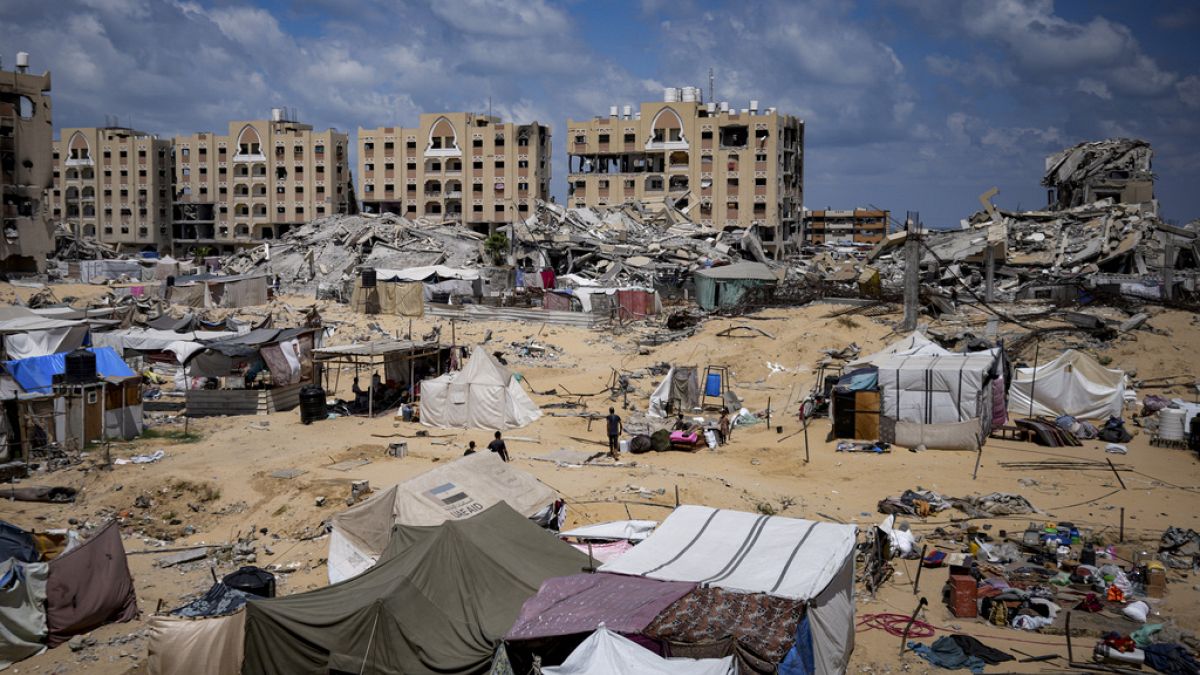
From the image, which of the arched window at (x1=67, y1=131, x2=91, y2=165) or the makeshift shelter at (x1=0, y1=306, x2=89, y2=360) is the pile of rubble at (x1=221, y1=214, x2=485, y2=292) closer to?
the makeshift shelter at (x1=0, y1=306, x2=89, y2=360)

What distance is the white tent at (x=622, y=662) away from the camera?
954cm

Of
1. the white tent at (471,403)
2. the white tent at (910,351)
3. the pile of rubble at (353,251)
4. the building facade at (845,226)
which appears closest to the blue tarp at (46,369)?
the white tent at (471,403)

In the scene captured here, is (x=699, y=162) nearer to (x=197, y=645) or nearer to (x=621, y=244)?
(x=621, y=244)

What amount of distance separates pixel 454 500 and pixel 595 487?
4.02m

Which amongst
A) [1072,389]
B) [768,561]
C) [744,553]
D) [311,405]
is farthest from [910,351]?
[311,405]

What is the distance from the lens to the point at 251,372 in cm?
2698

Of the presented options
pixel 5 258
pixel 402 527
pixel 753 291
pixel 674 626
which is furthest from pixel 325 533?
pixel 5 258

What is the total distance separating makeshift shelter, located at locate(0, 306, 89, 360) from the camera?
1118 inches

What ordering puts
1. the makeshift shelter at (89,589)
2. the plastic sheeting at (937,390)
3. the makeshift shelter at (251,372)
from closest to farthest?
the makeshift shelter at (89,589)
the plastic sheeting at (937,390)
the makeshift shelter at (251,372)

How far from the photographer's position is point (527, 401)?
25.5 metres

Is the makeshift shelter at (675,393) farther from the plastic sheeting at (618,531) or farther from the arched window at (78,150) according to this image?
the arched window at (78,150)

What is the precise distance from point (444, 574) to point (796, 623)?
14.0 feet

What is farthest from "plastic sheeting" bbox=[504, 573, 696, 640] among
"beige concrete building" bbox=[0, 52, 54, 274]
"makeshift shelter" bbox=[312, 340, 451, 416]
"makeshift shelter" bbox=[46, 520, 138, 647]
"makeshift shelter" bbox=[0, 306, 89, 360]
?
"beige concrete building" bbox=[0, 52, 54, 274]

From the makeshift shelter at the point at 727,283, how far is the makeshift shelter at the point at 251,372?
21.2 m
